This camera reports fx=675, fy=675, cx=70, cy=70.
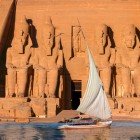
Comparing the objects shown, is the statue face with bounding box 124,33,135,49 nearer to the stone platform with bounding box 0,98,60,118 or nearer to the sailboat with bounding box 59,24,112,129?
the stone platform with bounding box 0,98,60,118

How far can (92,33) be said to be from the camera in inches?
1265

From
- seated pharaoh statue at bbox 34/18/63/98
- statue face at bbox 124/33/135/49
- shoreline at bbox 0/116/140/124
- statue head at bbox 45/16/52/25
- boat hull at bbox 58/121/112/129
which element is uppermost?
statue head at bbox 45/16/52/25

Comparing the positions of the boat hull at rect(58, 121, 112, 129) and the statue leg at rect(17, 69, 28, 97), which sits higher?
the statue leg at rect(17, 69, 28, 97)

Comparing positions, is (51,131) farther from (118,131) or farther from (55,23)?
(55,23)

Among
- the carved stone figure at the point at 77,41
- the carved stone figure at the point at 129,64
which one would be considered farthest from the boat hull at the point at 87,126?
the carved stone figure at the point at 77,41

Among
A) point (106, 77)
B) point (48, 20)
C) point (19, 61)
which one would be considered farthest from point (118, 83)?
point (19, 61)

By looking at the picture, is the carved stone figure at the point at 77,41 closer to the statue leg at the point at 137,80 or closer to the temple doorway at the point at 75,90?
the temple doorway at the point at 75,90

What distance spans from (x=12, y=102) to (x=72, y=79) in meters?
3.58

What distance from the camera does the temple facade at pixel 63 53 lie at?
29797 millimetres

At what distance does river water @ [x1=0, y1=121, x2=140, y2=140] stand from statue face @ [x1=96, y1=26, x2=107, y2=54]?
4970 millimetres

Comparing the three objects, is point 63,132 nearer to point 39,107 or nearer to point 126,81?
point 39,107

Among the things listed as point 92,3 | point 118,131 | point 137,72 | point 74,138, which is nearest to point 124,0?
point 92,3

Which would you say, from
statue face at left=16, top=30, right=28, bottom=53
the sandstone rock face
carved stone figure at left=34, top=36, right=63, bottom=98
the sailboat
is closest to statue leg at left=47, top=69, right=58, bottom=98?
carved stone figure at left=34, top=36, right=63, bottom=98

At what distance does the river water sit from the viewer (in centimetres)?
2095
